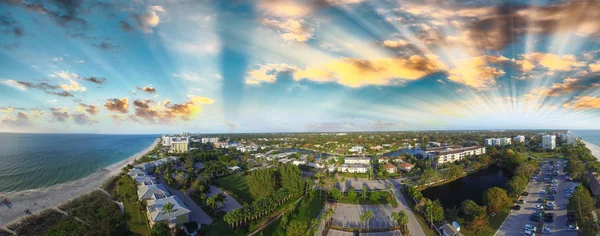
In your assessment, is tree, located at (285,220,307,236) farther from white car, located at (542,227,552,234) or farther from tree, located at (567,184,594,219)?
tree, located at (567,184,594,219)

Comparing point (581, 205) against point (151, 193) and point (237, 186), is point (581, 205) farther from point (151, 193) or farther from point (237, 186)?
point (151, 193)

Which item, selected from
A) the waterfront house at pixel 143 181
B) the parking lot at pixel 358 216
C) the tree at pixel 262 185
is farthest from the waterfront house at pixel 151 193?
the parking lot at pixel 358 216

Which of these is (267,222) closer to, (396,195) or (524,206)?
(396,195)

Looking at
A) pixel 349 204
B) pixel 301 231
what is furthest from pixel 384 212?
pixel 301 231

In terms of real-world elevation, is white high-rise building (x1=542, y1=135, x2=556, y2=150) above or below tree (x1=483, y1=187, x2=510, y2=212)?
above

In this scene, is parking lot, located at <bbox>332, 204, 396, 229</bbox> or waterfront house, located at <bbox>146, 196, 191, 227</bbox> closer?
waterfront house, located at <bbox>146, 196, 191, 227</bbox>

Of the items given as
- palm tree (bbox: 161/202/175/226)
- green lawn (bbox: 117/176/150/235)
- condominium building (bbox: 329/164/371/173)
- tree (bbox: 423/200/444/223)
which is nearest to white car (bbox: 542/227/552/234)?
tree (bbox: 423/200/444/223)
